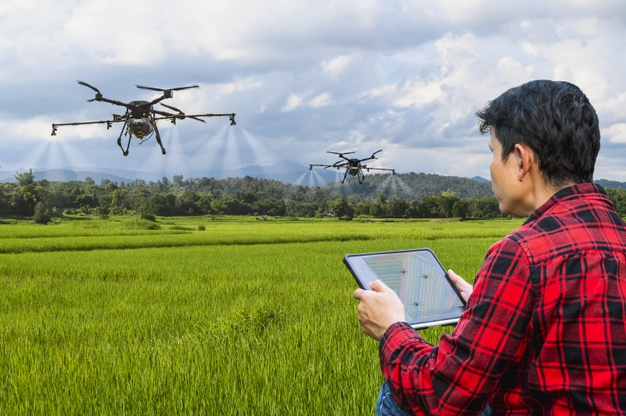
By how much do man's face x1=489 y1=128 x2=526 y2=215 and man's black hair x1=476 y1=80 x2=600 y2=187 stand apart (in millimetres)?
28

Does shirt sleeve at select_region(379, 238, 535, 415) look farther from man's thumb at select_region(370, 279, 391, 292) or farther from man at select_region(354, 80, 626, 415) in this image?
man's thumb at select_region(370, 279, 391, 292)

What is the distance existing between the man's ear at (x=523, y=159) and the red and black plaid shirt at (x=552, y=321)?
4.0 inches

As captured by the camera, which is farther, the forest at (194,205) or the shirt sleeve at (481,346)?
the forest at (194,205)

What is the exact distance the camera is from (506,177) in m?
1.51

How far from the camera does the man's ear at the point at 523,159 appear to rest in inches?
56.8

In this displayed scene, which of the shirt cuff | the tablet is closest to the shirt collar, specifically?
the shirt cuff

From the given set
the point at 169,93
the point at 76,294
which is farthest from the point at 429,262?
the point at 169,93

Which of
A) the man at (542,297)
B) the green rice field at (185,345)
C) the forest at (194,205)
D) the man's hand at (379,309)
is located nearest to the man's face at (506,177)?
the man at (542,297)

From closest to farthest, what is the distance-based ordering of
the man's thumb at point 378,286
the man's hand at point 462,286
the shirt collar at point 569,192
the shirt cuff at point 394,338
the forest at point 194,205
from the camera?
the shirt collar at point 569,192 → the shirt cuff at point 394,338 → the man's thumb at point 378,286 → the man's hand at point 462,286 → the forest at point 194,205

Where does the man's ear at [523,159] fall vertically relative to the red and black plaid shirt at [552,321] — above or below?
above

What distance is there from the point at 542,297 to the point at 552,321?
0.07 m

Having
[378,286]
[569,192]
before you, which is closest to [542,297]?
[569,192]

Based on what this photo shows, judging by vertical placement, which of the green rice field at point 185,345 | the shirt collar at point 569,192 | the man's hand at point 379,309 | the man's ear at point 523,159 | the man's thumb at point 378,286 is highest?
the man's ear at point 523,159

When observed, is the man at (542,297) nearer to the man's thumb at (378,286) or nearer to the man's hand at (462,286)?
the man's thumb at (378,286)
